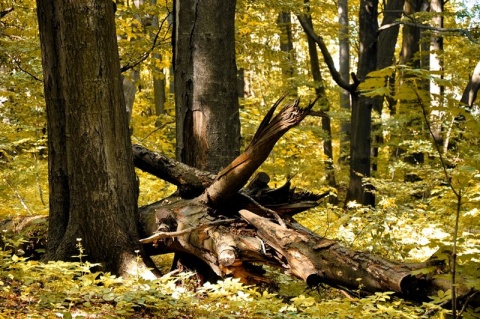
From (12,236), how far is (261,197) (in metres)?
3.18

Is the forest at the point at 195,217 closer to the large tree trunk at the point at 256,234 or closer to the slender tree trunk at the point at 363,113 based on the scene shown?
the large tree trunk at the point at 256,234

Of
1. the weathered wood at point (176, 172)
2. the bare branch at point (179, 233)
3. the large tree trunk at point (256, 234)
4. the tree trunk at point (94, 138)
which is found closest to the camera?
→ the large tree trunk at point (256, 234)

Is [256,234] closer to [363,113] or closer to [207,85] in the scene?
[207,85]

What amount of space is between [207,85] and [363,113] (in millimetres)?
6902

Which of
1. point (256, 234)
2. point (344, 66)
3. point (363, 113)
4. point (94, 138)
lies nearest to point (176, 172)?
point (94, 138)

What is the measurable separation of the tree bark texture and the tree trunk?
2.58 feet

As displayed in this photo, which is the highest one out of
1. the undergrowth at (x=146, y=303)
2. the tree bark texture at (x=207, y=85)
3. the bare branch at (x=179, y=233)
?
the tree bark texture at (x=207, y=85)

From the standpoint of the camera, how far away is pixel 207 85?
18.0ft

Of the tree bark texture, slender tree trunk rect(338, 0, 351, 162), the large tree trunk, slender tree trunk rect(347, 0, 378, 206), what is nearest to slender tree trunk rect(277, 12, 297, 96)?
slender tree trunk rect(338, 0, 351, 162)

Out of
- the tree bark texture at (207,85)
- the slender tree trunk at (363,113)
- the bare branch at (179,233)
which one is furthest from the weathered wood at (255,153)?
the slender tree trunk at (363,113)

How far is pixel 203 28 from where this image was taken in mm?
5508

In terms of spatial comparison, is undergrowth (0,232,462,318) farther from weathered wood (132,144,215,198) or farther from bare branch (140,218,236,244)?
weathered wood (132,144,215,198)

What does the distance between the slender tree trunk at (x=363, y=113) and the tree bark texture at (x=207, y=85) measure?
5.85 metres

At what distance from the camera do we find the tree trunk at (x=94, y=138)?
4844mm
